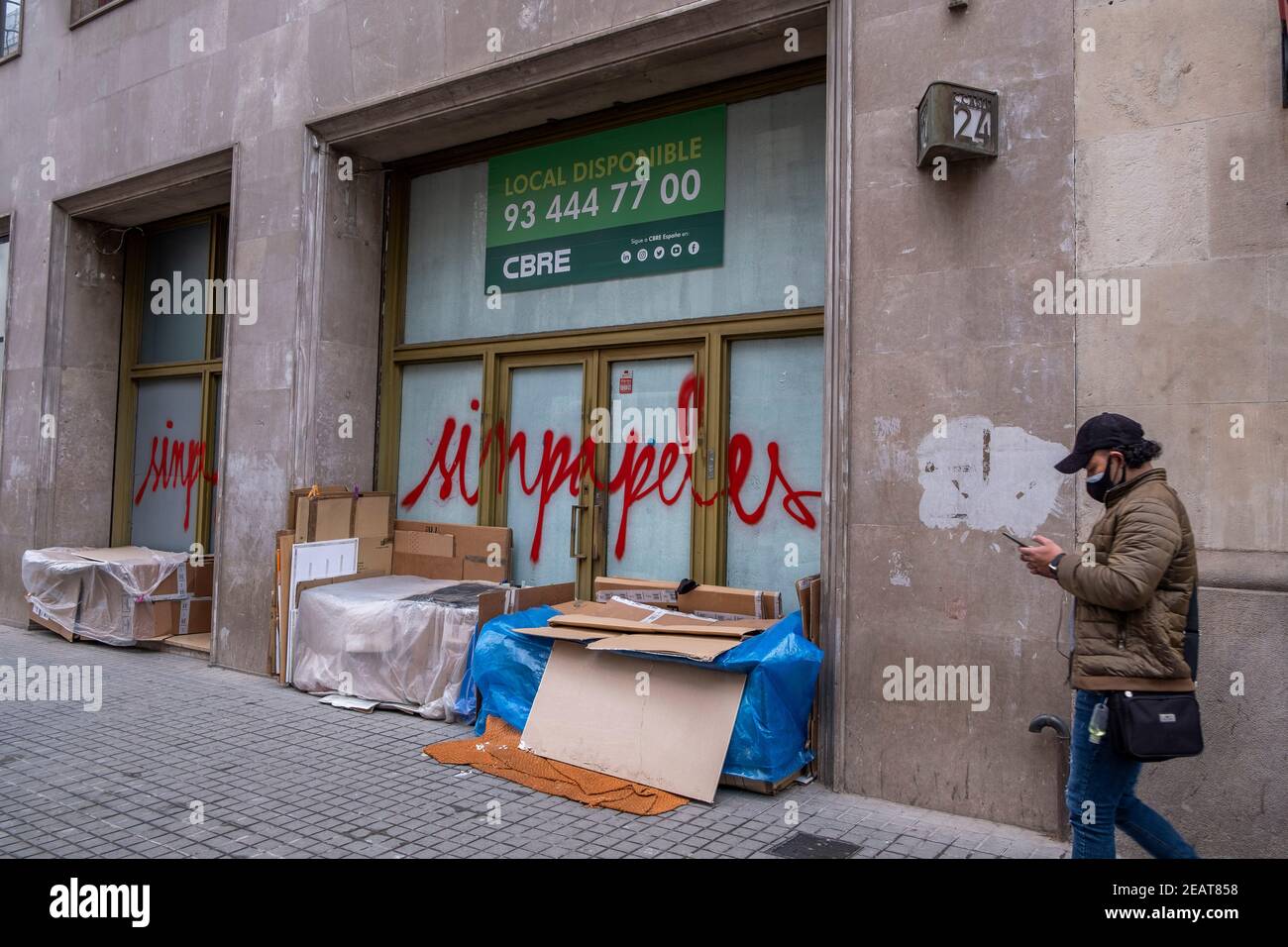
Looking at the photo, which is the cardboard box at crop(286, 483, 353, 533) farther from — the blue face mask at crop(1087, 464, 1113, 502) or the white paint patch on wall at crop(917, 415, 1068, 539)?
the blue face mask at crop(1087, 464, 1113, 502)

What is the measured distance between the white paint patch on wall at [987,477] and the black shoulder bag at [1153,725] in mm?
1545

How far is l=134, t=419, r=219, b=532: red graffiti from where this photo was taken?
395 inches

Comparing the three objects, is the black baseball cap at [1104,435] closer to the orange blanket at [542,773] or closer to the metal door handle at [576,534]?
the orange blanket at [542,773]

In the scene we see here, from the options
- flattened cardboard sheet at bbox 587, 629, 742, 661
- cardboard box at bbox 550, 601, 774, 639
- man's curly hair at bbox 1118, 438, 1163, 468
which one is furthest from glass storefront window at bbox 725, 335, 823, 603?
man's curly hair at bbox 1118, 438, 1163, 468

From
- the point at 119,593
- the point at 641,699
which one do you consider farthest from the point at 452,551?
the point at 119,593

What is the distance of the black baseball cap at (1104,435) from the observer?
347 cm

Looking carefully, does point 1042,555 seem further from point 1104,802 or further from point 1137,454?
point 1104,802

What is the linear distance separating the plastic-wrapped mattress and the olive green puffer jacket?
13.3 feet

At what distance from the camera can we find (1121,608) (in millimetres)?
3299

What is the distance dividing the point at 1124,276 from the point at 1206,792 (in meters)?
2.34

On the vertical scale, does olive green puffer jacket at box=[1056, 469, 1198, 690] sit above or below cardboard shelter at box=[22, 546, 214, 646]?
above

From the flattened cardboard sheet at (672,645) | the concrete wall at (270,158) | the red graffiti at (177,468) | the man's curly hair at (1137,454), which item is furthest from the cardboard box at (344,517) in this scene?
the man's curly hair at (1137,454)

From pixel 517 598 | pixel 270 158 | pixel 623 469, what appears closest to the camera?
pixel 517 598

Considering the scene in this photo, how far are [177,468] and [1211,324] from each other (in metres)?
9.53
